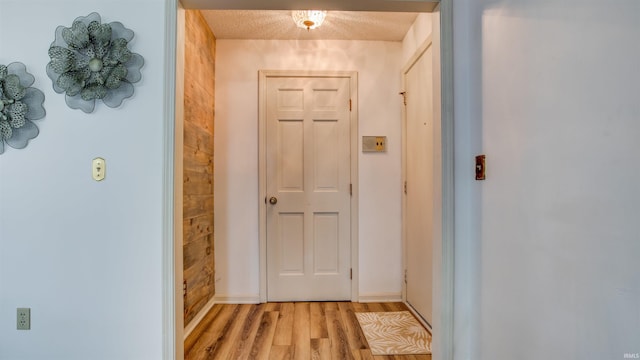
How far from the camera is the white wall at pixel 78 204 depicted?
4.75 feet

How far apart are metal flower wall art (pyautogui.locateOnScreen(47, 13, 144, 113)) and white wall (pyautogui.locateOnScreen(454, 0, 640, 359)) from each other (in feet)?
5.26

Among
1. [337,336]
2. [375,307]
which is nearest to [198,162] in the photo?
[337,336]

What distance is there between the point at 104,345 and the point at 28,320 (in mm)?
379

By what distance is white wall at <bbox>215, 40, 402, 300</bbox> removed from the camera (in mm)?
2748

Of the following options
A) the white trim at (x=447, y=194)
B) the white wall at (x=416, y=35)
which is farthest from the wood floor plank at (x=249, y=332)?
the white wall at (x=416, y=35)

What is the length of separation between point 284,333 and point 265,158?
143 centimetres

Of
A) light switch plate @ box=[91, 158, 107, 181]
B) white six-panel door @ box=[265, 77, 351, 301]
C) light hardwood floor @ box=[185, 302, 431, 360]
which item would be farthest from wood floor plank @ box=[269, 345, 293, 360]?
light switch plate @ box=[91, 158, 107, 181]

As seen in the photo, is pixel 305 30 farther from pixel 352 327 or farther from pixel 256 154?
pixel 352 327

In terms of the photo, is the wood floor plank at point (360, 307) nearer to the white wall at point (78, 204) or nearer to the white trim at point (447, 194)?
the white trim at point (447, 194)

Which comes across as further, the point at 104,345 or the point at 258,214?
the point at 258,214

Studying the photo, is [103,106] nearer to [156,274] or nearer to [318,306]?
[156,274]

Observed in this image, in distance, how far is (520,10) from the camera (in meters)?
1.07

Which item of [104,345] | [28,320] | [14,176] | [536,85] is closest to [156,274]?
[104,345]

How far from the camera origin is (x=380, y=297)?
2764 mm
